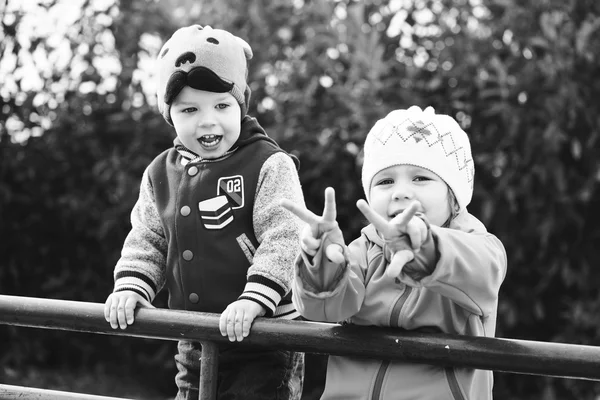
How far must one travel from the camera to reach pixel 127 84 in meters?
4.71

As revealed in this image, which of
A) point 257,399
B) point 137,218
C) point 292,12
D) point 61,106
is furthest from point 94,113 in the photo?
point 257,399

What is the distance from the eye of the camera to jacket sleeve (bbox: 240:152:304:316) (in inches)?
87.3

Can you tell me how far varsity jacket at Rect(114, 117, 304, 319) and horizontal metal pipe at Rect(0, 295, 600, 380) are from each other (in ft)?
1.05

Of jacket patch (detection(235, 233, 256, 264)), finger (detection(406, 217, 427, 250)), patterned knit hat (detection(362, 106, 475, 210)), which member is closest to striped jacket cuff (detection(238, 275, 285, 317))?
jacket patch (detection(235, 233, 256, 264))

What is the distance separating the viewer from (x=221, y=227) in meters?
2.39

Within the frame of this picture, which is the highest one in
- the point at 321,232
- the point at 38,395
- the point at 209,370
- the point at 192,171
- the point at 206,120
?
the point at 206,120

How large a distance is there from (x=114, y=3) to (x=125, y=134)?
29.2 inches

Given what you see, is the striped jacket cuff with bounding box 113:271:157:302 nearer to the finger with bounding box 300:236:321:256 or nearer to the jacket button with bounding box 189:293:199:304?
the jacket button with bounding box 189:293:199:304

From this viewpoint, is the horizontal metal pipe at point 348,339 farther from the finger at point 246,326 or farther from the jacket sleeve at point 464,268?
the jacket sleeve at point 464,268

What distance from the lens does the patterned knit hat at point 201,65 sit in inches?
93.3

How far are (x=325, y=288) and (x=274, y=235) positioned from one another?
0.48 m

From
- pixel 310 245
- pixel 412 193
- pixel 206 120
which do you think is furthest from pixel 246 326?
pixel 206 120

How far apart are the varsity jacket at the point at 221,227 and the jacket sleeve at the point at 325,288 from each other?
40 cm

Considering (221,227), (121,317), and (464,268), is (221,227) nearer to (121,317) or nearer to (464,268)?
(121,317)
